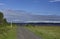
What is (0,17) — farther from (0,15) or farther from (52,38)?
(52,38)

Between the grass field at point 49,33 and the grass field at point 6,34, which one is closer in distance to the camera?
the grass field at point 6,34

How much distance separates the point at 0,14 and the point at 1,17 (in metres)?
0.80

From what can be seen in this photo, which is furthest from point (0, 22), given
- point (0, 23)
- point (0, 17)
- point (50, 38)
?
point (50, 38)

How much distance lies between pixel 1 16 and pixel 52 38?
17.4m

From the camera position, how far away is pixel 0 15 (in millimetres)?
34156

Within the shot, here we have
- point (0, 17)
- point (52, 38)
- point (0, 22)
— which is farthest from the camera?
point (0, 17)

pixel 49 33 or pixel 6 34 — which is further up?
pixel 49 33

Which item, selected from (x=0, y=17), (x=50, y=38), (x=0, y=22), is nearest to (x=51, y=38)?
(x=50, y=38)

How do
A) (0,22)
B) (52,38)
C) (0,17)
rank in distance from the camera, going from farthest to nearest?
1. (0,17)
2. (0,22)
3. (52,38)

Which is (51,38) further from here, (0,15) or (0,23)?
(0,15)

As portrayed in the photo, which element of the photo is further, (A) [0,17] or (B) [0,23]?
(A) [0,17]

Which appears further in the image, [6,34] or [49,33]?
[49,33]

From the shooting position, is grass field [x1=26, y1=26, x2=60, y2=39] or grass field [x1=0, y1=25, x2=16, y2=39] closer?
grass field [x1=0, y1=25, x2=16, y2=39]

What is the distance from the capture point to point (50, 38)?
19062 millimetres
